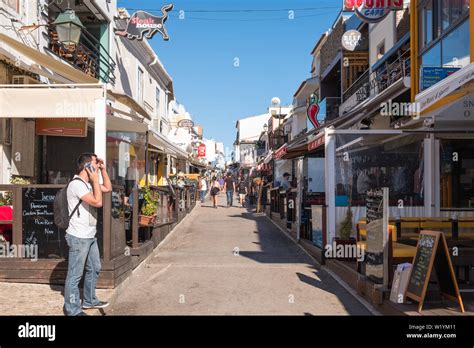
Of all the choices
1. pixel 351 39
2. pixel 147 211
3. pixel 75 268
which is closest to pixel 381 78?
pixel 351 39

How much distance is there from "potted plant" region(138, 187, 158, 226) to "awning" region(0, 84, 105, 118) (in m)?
3.19

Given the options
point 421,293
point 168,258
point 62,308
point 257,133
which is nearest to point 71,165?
point 168,258

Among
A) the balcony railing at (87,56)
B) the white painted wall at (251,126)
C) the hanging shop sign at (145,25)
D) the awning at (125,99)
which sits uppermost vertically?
the white painted wall at (251,126)

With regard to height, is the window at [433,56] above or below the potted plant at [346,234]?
above

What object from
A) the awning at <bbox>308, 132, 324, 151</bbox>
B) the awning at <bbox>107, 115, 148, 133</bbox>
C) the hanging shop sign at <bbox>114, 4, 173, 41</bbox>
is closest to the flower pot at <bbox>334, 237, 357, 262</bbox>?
the awning at <bbox>308, 132, 324, 151</bbox>

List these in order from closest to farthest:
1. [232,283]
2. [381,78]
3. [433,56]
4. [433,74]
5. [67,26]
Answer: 1. [232,283]
2. [433,74]
3. [67,26]
4. [433,56]
5. [381,78]

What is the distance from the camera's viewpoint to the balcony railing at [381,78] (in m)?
13.9

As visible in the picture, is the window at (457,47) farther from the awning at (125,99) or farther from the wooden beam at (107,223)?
the wooden beam at (107,223)

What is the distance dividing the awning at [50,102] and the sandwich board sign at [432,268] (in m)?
4.79

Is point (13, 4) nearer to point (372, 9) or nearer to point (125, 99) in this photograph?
point (125, 99)

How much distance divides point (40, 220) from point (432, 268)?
17.8ft

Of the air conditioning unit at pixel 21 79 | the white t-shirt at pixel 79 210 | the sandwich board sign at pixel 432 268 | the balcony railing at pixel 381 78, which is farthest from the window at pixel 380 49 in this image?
the white t-shirt at pixel 79 210

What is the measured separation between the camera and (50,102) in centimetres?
727
